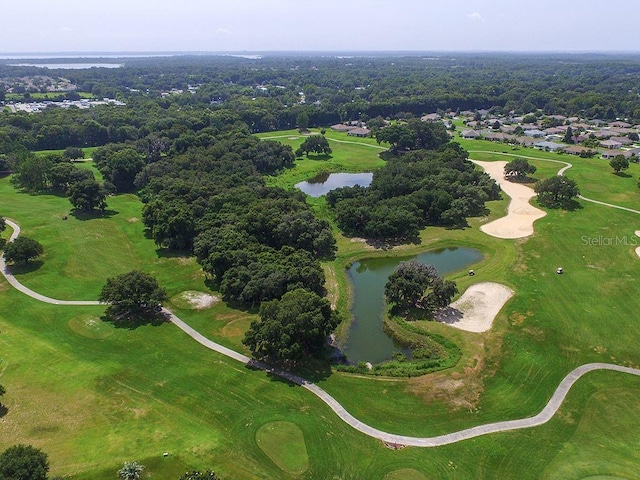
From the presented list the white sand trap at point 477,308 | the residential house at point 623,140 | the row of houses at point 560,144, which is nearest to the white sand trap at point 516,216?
the white sand trap at point 477,308

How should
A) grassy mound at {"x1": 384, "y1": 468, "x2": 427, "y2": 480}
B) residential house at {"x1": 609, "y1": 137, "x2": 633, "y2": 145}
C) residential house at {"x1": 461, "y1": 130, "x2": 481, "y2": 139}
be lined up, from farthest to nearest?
residential house at {"x1": 461, "y1": 130, "x2": 481, "y2": 139} → residential house at {"x1": 609, "y1": 137, "x2": 633, "y2": 145} → grassy mound at {"x1": 384, "y1": 468, "x2": 427, "y2": 480}

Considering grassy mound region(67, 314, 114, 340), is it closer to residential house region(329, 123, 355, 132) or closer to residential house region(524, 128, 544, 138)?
residential house region(329, 123, 355, 132)

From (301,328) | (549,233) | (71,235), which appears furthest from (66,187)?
(549,233)

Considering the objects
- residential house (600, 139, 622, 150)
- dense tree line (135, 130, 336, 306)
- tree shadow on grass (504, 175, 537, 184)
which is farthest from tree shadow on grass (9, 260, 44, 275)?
residential house (600, 139, 622, 150)

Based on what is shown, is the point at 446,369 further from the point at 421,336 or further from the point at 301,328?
the point at 301,328

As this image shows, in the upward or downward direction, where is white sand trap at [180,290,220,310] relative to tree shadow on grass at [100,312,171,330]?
downward

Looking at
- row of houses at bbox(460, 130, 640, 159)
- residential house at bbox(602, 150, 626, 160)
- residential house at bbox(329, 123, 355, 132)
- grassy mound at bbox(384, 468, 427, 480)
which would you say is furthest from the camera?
residential house at bbox(329, 123, 355, 132)

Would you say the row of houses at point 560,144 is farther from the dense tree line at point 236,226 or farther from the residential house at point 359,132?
the dense tree line at point 236,226
